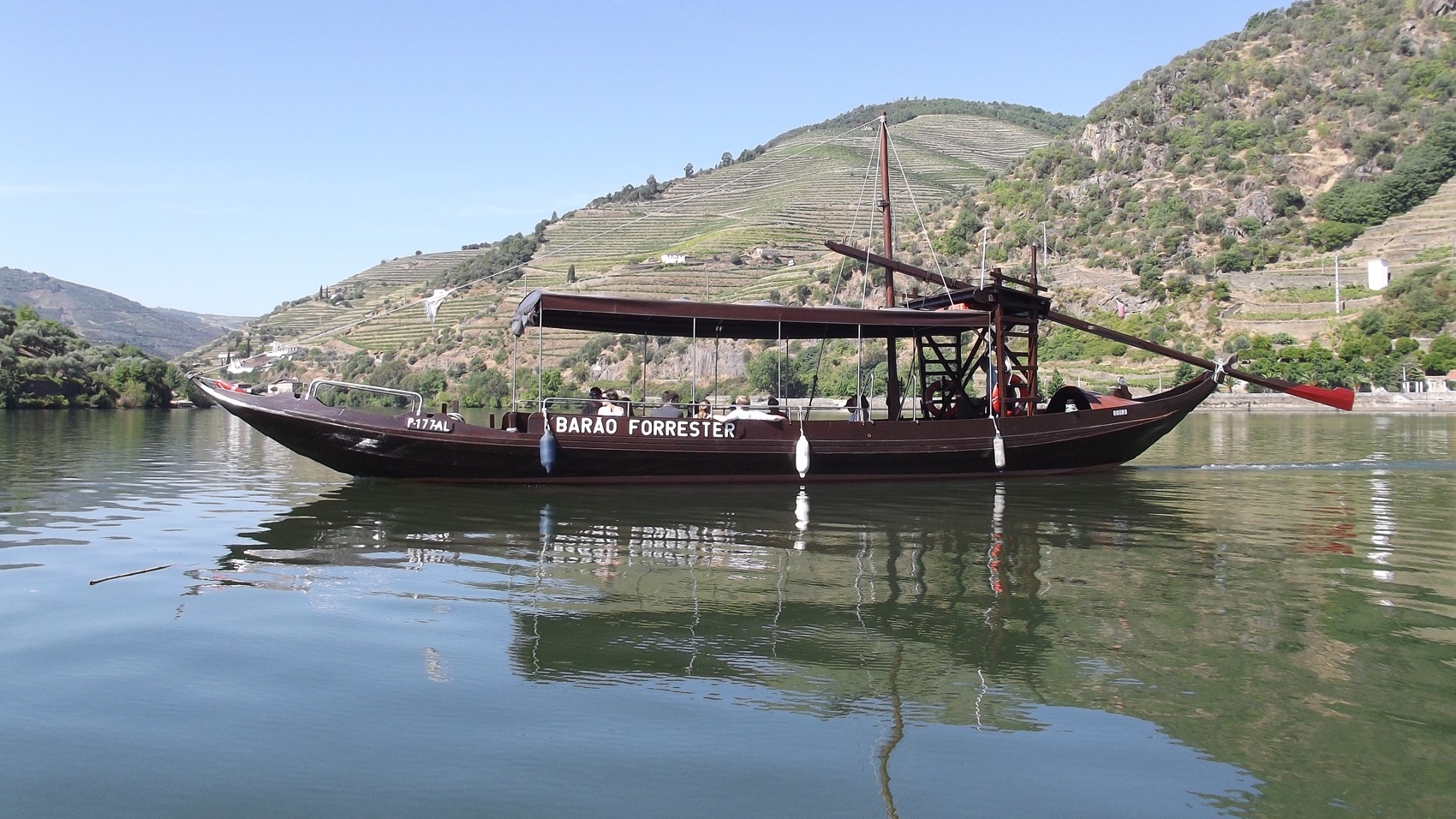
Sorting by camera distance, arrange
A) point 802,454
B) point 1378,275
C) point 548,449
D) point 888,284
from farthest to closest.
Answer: point 1378,275, point 888,284, point 802,454, point 548,449

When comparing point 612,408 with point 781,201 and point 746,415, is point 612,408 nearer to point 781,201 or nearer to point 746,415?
point 746,415

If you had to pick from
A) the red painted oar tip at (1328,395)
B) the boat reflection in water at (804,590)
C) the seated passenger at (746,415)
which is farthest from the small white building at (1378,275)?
the seated passenger at (746,415)

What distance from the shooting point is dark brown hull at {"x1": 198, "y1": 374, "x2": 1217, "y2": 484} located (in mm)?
18391

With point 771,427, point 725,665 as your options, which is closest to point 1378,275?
point 771,427

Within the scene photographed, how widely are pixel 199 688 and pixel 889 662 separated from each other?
4.85 metres

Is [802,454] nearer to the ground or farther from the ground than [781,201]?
nearer to the ground

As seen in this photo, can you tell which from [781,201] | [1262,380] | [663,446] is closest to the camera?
[663,446]

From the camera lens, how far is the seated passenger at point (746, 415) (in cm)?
1988

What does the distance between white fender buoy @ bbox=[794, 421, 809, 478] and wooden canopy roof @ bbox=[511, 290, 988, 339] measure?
7.28 ft

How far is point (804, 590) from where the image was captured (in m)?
10.4

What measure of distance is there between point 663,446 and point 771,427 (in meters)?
2.12

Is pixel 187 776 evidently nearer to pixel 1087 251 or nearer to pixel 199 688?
pixel 199 688

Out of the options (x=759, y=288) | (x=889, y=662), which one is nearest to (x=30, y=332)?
(x=759, y=288)

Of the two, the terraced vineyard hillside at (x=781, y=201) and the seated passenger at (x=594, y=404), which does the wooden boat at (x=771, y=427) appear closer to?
the seated passenger at (x=594, y=404)
